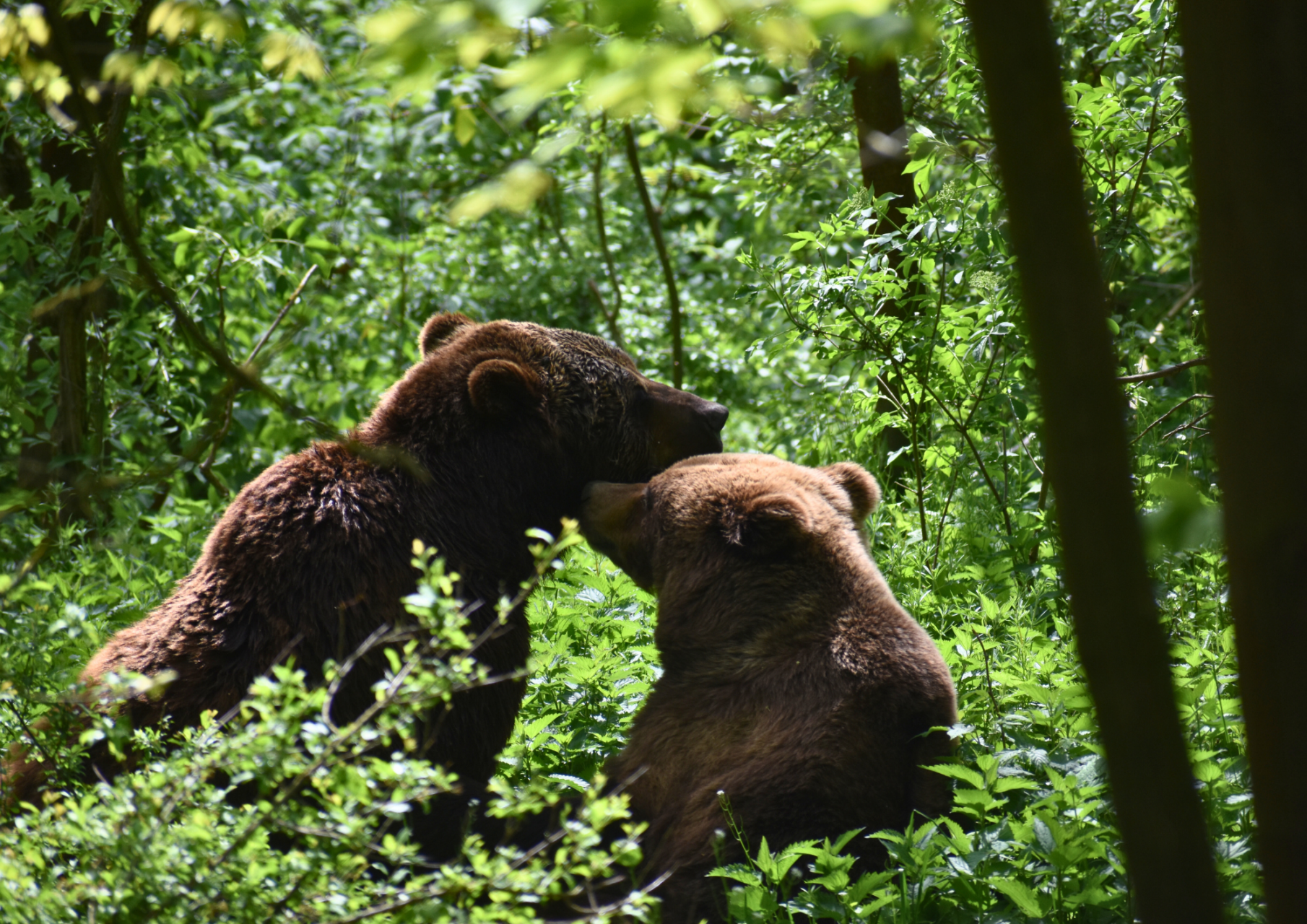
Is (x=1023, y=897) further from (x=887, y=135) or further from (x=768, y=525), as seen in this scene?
(x=887, y=135)

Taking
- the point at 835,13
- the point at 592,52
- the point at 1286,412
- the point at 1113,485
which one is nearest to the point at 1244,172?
the point at 1286,412

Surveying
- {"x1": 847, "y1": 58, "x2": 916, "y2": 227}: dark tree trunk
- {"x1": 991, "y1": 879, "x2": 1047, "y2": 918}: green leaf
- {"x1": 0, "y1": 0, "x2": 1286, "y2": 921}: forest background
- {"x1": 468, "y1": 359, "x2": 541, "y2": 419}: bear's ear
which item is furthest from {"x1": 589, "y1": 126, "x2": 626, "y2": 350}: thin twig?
{"x1": 991, "y1": 879, "x2": 1047, "y2": 918}: green leaf

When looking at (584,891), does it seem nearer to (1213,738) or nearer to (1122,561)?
(1213,738)

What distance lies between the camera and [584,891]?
3.08 metres

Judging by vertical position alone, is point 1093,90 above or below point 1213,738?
above

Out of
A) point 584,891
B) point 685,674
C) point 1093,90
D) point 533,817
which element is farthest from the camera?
point 1093,90

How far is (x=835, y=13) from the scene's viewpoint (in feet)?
4.50

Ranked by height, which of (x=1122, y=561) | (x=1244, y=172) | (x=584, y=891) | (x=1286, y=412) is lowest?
(x=584, y=891)

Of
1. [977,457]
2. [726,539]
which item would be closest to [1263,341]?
[726,539]

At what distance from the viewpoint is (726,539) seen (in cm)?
378

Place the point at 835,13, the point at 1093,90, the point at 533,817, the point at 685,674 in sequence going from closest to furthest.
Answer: the point at 835,13 < the point at 533,817 < the point at 685,674 < the point at 1093,90

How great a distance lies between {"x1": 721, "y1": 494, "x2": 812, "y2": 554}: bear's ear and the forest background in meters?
0.81

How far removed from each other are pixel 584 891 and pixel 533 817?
1.06ft

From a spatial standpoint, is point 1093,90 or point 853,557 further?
point 1093,90
